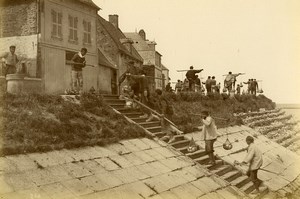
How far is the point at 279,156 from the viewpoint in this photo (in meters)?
18.1

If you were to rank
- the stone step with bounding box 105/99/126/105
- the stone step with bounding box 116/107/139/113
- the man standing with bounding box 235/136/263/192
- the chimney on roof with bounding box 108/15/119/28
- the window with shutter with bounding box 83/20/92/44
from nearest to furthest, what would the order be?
the man standing with bounding box 235/136/263/192 < the stone step with bounding box 116/107/139/113 < the stone step with bounding box 105/99/126/105 < the window with shutter with bounding box 83/20/92/44 < the chimney on roof with bounding box 108/15/119/28

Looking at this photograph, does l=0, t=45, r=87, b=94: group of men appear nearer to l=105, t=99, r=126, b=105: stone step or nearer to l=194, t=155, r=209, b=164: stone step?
l=105, t=99, r=126, b=105: stone step

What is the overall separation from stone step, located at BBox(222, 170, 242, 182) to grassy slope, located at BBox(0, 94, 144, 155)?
312 centimetres

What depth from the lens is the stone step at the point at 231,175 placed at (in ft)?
37.9

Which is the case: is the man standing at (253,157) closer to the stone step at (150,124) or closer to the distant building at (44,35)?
the stone step at (150,124)

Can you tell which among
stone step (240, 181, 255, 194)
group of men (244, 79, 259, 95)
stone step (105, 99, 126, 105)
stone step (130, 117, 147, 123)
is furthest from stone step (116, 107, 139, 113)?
group of men (244, 79, 259, 95)

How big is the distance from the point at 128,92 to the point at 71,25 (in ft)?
18.0

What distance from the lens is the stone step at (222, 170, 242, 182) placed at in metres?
11.5

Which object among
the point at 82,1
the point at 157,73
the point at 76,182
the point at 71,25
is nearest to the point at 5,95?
the point at 76,182

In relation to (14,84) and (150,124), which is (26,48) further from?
(150,124)

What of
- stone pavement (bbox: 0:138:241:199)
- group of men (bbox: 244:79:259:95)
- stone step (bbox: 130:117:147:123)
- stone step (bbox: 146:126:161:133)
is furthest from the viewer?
group of men (bbox: 244:79:259:95)

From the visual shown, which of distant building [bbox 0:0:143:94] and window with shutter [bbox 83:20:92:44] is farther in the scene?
window with shutter [bbox 83:20:92:44]

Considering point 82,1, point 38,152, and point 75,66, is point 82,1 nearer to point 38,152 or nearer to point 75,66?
point 75,66

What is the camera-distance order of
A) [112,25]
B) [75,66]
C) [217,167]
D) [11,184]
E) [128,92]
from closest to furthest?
[11,184] → [217,167] → [75,66] → [128,92] → [112,25]
